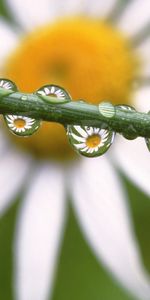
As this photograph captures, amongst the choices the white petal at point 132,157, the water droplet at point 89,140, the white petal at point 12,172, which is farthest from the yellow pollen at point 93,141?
the white petal at point 12,172

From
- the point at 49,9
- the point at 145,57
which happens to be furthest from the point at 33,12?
the point at 145,57

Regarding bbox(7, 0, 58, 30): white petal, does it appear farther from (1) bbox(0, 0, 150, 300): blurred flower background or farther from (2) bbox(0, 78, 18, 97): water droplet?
(2) bbox(0, 78, 18, 97): water droplet

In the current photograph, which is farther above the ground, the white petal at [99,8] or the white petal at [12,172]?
the white petal at [99,8]

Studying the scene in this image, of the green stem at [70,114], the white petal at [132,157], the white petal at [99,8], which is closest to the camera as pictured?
the green stem at [70,114]

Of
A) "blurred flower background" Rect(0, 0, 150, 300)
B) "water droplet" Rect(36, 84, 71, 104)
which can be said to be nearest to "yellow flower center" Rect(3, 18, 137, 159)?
"blurred flower background" Rect(0, 0, 150, 300)

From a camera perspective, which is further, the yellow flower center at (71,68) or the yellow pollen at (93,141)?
the yellow flower center at (71,68)

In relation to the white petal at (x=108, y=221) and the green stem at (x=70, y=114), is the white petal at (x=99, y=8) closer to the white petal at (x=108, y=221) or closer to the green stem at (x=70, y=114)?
the white petal at (x=108, y=221)

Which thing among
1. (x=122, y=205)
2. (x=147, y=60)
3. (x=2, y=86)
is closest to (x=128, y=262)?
(x=122, y=205)

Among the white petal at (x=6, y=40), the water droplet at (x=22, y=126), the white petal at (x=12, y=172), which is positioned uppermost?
the white petal at (x=6, y=40)
